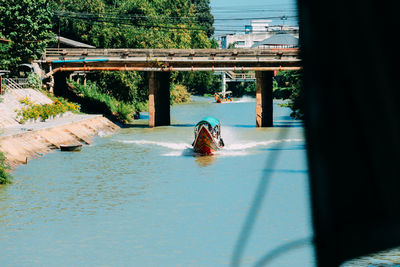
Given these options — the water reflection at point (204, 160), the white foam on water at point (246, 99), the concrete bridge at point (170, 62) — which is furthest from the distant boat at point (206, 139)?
the white foam on water at point (246, 99)

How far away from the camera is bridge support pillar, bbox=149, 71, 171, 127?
63031 mm

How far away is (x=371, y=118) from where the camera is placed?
12.1 ft

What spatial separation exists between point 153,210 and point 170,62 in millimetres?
36653

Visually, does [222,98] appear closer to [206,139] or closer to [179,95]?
[179,95]

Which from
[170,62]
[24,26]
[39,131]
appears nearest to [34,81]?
[24,26]

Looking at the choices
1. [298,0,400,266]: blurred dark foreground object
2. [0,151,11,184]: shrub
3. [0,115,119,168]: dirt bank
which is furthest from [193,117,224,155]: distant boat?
[298,0,400,266]: blurred dark foreground object

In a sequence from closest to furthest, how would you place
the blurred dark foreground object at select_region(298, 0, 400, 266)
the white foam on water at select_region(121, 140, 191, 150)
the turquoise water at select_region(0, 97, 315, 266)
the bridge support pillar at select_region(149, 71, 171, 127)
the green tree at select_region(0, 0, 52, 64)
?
1. the blurred dark foreground object at select_region(298, 0, 400, 266)
2. the turquoise water at select_region(0, 97, 315, 266)
3. the white foam on water at select_region(121, 140, 191, 150)
4. the green tree at select_region(0, 0, 52, 64)
5. the bridge support pillar at select_region(149, 71, 171, 127)

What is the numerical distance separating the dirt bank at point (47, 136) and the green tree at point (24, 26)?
7.83 metres

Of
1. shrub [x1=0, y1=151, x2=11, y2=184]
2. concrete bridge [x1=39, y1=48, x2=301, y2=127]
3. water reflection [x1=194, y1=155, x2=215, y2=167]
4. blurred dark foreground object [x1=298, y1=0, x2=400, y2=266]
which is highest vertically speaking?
concrete bridge [x1=39, y1=48, x2=301, y2=127]

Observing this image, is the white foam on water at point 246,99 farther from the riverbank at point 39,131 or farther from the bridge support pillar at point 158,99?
the riverbank at point 39,131

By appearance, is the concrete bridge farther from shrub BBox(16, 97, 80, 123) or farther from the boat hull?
the boat hull

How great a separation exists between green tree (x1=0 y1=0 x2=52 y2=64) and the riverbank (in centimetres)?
370

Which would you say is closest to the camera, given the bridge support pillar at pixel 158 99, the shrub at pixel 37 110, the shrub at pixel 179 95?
the shrub at pixel 37 110

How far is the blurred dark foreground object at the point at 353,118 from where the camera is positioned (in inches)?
144
